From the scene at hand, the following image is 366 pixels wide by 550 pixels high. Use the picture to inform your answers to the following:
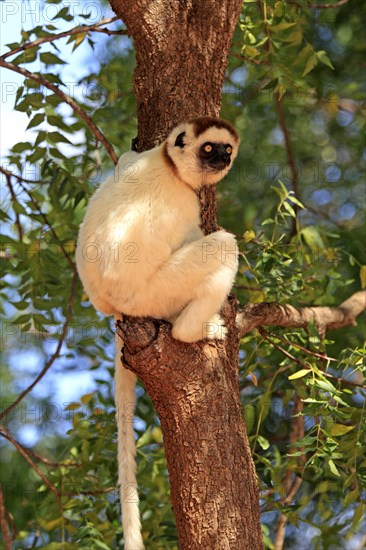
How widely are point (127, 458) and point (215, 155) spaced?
1547 millimetres

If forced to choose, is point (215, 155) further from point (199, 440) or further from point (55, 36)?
point (55, 36)

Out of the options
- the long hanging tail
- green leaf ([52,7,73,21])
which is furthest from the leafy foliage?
the long hanging tail

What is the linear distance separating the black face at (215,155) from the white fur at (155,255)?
0.15 feet

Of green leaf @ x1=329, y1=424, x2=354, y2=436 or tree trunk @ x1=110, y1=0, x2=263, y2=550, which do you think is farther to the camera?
green leaf @ x1=329, y1=424, x2=354, y2=436

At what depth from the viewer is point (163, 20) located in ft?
13.8

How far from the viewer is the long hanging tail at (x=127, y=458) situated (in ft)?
12.0

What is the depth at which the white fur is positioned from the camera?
3.73m

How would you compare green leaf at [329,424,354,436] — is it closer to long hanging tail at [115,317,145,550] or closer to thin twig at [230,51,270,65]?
long hanging tail at [115,317,145,550]

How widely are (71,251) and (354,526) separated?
330 centimetres

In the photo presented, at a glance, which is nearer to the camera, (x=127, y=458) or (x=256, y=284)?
(x=127, y=458)

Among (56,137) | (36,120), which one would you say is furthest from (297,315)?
(36,120)

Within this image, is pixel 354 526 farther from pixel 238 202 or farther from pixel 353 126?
pixel 353 126

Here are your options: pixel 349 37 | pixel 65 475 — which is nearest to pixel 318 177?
pixel 349 37

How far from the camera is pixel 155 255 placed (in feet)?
12.5
